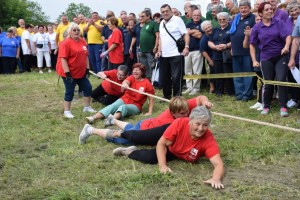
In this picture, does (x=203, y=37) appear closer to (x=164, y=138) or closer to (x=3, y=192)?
(x=164, y=138)

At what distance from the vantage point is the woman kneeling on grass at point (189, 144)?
162 inches

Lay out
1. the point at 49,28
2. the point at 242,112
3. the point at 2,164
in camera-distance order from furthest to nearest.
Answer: the point at 49,28 → the point at 242,112 → the point at 2,164

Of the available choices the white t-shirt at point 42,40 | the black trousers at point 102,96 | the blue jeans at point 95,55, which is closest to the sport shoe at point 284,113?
the black trousers at point 102,96

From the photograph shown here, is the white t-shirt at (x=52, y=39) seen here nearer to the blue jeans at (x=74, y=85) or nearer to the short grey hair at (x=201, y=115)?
the blue jeans at (x=74, y=85)

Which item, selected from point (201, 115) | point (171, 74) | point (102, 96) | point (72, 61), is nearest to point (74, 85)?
point (72, 61)

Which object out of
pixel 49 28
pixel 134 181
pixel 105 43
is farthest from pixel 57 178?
pixel 49 28

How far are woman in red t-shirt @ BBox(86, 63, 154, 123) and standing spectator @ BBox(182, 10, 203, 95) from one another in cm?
214

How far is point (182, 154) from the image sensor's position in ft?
14.6

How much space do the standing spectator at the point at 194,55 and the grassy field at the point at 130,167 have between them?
2.42 meters

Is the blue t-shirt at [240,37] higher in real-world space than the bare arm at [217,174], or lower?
higher

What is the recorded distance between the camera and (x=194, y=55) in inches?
366

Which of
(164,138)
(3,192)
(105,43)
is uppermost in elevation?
(105,43)

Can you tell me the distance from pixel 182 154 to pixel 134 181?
689 millimetres

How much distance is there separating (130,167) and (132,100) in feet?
9.65
